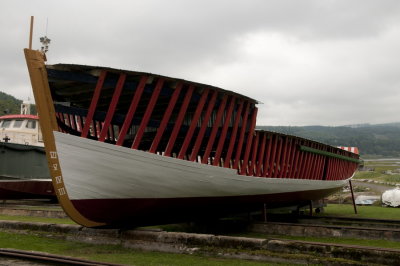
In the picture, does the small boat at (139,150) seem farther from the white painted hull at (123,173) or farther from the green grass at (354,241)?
the green grass at (354,241)

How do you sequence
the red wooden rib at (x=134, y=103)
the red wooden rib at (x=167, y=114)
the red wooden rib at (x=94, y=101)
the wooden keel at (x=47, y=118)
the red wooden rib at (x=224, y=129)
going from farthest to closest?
the red wooden rib at (x=224, y=129) < the red wooden rib at (x=167, y=114) < the red wooden rib at (x=134, y=103) < the red wooden rib at (x=94, y=101) < the wooden keel at (x=47, y=118)

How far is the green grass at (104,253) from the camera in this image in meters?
7.83

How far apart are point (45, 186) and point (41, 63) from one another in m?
14.8

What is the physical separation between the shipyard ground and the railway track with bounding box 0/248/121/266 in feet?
6.20

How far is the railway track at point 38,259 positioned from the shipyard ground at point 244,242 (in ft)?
6.20

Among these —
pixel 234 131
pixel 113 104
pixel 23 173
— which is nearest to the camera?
pixel 113 104

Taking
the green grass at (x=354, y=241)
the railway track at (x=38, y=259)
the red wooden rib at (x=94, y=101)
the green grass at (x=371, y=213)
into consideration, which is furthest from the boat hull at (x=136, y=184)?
the green grass at (x=371, y=213)

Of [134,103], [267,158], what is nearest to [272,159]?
[267,158]

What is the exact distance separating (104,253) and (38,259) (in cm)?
150

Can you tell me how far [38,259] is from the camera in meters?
7.88

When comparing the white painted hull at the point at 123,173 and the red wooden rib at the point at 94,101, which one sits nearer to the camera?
the white painted hull at the point at 123,173

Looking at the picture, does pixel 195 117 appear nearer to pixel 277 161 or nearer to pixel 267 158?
pixel 267 158

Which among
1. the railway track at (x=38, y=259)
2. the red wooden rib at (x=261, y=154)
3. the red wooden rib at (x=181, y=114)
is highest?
the red wooden rib at (x=181, y=114)

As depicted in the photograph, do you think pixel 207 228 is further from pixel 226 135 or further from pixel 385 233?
pixel 385 233
